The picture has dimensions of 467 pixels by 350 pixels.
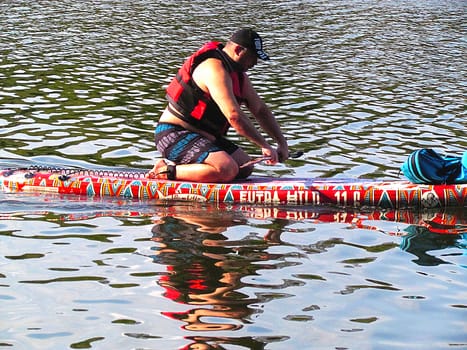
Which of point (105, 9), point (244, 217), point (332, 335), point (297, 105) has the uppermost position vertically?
point (105, 9)

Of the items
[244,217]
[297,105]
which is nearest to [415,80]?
[297,105]

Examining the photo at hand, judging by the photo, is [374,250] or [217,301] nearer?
[217,301]

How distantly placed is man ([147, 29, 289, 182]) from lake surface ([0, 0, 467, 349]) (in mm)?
556

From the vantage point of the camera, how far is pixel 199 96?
1098 centimetres

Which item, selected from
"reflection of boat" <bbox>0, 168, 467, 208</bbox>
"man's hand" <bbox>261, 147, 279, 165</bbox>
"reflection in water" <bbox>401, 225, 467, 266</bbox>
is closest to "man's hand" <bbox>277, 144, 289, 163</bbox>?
"reflection of boat" <bbox>0, 168, 467, 208</bbox>

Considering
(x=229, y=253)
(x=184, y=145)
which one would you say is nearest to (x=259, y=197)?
(x=184, y=145)

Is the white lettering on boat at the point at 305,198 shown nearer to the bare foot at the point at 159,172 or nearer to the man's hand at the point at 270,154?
the man's hand at the point at 270,154

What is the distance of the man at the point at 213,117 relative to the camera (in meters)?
10.6

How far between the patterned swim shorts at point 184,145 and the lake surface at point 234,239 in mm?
631

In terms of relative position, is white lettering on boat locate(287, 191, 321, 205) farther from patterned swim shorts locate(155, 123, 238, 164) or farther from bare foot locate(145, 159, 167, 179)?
bare foot locate(145, 159, 167, 179)

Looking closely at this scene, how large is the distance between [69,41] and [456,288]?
18975mm

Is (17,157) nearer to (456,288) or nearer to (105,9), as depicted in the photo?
(456,288)

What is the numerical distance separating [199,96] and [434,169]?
2862 millimetres

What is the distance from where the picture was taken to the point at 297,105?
57.7 ft
